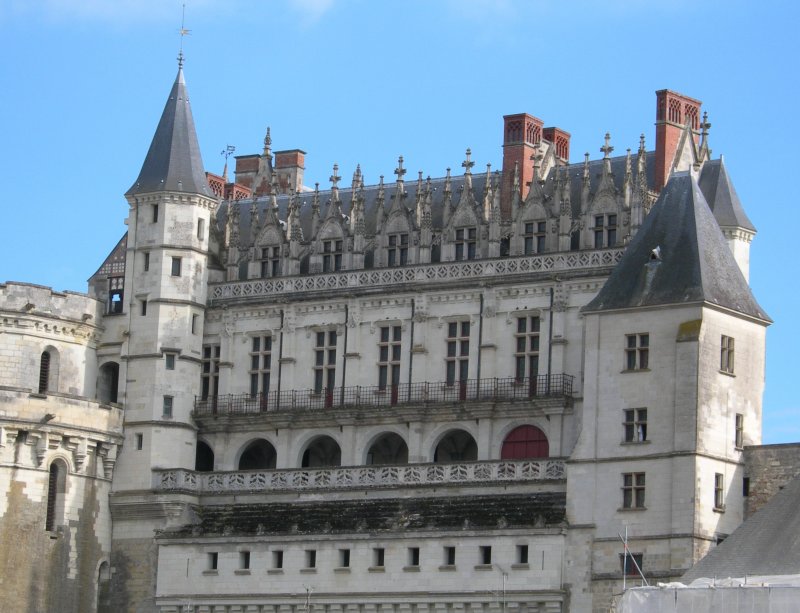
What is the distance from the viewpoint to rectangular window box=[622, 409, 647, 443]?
216 ft

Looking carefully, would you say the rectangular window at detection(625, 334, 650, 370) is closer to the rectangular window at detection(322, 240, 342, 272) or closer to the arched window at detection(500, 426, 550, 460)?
the arched window at detection(500, 426, 550, 460)

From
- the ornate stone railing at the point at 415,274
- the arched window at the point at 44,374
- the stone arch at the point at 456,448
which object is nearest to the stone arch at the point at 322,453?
the stone arch at the point at 456,448

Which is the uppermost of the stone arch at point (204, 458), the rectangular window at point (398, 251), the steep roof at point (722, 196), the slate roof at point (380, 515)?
the steep roof at point (722, 196)

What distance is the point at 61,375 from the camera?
7494cm

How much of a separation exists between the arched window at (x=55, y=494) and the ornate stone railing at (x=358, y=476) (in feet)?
8.60

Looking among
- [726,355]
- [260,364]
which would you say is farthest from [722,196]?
[260,364]

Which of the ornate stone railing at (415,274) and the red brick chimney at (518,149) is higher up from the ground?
the red brick chimney at (518,149)

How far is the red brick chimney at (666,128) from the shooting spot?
71.4 meters

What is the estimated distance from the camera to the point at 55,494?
241 ft

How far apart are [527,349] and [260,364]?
8856 mm

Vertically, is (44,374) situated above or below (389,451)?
above

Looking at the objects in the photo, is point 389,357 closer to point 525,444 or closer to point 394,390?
point 394,390

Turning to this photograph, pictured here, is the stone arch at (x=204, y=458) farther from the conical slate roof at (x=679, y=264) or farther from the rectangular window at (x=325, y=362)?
the conical slate roof at (x=679, y=264)

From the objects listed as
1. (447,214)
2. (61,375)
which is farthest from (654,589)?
(61,375)
